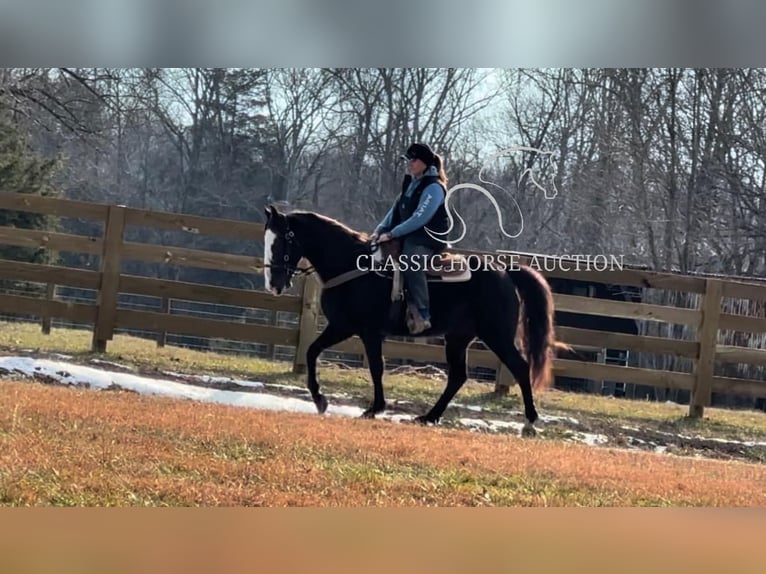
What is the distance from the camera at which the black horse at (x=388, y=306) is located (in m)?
4.81

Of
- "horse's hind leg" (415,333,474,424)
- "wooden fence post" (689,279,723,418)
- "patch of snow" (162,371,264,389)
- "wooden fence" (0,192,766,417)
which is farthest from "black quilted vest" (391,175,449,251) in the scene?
"wooden fence post" (689,279,723,418)

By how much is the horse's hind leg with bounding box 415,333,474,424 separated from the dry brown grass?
17 centimetres

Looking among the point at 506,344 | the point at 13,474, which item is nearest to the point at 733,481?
the point at 506,344

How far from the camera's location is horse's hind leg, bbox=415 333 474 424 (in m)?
5.04

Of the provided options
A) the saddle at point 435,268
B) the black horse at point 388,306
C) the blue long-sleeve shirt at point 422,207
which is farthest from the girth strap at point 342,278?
the blue long-sleeve shirt at point 422,207

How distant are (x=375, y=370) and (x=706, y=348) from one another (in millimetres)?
2225

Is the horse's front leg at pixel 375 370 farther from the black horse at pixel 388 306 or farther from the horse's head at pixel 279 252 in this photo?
the horse's head at pixel 279 252

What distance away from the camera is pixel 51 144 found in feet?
15.2

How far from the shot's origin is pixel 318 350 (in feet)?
16.3

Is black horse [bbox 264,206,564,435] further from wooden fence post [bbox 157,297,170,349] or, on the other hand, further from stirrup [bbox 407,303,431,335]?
wooden fence post [bbox 157,297,170,349]

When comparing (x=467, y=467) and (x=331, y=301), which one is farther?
(x=331, y=301)

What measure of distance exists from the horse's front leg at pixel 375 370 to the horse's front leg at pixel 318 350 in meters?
0.14
